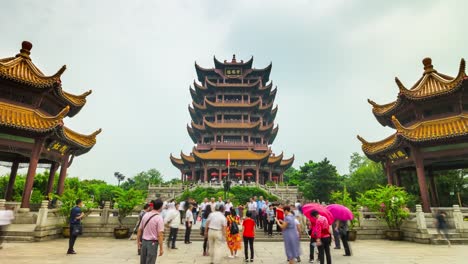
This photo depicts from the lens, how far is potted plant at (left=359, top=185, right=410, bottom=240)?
37.6 ft

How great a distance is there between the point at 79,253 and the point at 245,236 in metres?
5.12

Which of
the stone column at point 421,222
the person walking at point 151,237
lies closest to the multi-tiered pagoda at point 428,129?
the stone column at point 421,222

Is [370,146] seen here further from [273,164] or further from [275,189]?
[273,164]

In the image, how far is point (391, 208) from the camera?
38.2 feet

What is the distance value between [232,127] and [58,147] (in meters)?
22.7

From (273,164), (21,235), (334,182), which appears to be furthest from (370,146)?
(21,235)

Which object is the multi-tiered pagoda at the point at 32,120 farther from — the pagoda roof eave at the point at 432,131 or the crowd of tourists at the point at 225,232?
the pagoda roof eave at the point at 432,131

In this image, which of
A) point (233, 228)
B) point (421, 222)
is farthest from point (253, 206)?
point (421, 222)

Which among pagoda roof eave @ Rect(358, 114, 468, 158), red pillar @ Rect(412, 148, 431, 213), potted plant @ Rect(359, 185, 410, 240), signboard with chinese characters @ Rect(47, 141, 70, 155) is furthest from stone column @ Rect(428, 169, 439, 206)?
signboard with chinese characters @ Rect(47, 141, 70, 155)

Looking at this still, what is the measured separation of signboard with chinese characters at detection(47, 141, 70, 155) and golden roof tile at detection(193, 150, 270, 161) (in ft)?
54.4

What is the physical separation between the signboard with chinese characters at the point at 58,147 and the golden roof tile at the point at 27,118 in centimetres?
148

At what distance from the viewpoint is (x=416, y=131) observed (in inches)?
581

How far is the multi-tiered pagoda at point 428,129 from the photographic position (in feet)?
45.0

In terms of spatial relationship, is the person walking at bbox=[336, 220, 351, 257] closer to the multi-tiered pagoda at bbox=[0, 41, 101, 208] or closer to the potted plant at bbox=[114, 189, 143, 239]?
the potted plant at bbox=[114, 189, 143, 239]
